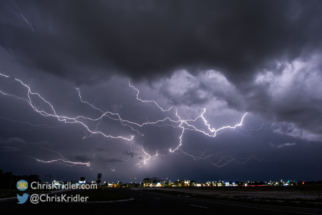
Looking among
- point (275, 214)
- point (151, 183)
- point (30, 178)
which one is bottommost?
point (151, 183)

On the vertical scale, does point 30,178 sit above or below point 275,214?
below

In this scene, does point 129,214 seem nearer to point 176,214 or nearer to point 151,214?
point 151,214

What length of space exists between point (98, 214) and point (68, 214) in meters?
1.67

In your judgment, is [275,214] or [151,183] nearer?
[275,214]

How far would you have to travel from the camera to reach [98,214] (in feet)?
34.3

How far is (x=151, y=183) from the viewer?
197 m

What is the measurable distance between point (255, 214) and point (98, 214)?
919 centimetres

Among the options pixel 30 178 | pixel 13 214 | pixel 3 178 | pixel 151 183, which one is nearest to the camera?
pixel 13 214

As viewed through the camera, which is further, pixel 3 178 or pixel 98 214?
pixel 3 178

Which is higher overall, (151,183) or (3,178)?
(3,178)

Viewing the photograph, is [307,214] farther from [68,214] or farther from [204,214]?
[68,214]

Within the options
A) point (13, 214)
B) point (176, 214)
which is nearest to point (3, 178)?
point (13, 214)

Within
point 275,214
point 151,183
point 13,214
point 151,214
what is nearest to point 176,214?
point 151,214

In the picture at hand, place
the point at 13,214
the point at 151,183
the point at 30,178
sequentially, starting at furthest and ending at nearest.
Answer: the point at 151,183 → the point at 30,178 → the point at 13,214
